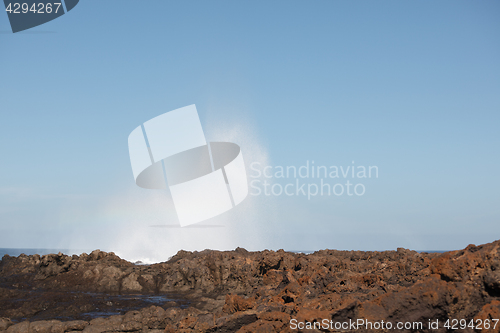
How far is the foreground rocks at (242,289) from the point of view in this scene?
5707 millimetres

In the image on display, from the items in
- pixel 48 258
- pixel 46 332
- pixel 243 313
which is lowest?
pixel 46 332

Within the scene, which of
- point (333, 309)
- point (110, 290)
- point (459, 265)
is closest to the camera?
point (459, 265)

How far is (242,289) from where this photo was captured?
19.5m

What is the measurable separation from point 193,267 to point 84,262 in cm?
690

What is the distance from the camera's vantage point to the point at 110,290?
19.2 m

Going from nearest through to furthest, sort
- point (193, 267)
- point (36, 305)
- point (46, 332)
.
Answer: point (46, 332) → point (36, 305) → point (193, 267)

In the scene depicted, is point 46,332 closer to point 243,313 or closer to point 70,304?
point 70,304

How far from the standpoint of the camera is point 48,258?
21172mm

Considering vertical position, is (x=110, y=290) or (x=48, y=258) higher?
(x=48, y=258)

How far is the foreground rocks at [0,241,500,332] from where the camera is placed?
18.7ft

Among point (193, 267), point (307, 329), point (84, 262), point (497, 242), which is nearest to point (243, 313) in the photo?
point (307, 329)

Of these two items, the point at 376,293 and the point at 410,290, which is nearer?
the point at 410,290

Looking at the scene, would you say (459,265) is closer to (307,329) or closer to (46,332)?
(307,329)

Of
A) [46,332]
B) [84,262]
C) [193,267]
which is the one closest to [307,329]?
[46,332]
